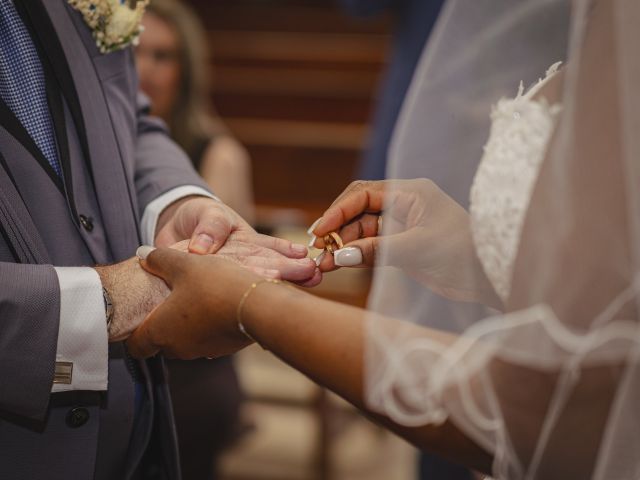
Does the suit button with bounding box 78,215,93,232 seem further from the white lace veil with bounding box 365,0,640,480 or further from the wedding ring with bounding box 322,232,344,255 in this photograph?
the white lace veil with bounding box 365,0,640,480

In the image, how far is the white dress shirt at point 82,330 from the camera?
1144 mm

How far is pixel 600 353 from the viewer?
88 cm

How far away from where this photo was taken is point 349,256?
1267mm

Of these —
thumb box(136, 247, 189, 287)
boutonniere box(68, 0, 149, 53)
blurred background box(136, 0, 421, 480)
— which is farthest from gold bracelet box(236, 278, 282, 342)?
blurred background box(136, 0, 421, 480)

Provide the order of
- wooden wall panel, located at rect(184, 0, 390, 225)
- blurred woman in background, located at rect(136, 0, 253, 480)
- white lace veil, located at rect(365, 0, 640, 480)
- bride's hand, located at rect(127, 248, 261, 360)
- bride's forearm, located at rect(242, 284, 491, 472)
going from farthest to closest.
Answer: wooden wall panel, located at rect(184, 0, 390, 225) → blurred woman in background, located at rect(136, 0, 253, 480) → bride's hand, located at rect(127, 248, 261, 360) → bride's forearm, located at rect(242, 284, 491, 472) → white lace veil, located at rect(365, 0, 640, 480)

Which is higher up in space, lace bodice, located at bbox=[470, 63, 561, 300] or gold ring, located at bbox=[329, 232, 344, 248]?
lace bodice, located at bbox=[470, 63, 561, 300]

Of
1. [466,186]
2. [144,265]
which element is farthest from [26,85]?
[466,186]

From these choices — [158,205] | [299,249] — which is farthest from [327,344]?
[158,205]

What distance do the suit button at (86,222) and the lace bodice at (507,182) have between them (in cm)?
60

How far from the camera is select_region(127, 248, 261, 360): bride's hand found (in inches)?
43.0

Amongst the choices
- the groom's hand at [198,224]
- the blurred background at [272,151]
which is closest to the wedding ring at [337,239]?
the groom's hand at [198,224]

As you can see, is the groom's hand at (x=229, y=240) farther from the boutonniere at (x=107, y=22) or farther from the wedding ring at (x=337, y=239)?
the boutonniere at (x=107, y=22)

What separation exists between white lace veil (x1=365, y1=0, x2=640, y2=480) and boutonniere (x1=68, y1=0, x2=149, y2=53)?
625 mm

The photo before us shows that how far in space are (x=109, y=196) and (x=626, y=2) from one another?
2.74 feet
